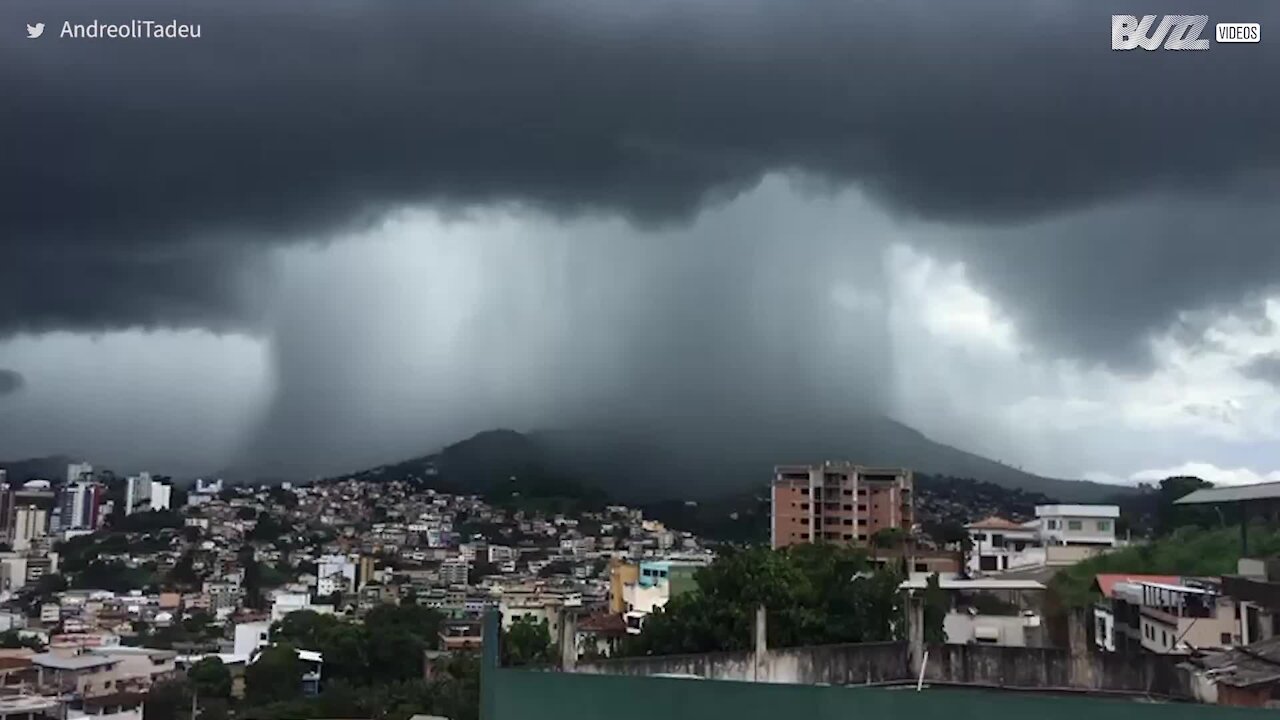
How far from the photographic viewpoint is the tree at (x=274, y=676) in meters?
16.2

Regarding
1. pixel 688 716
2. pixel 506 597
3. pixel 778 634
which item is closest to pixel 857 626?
pixel 778 634

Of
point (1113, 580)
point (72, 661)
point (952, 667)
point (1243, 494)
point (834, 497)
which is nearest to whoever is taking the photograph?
point (952, 667)

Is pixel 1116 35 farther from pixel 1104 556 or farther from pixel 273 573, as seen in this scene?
pixel 273 573

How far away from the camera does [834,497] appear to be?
27.6 metres

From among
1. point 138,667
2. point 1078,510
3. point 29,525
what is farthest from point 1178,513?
point 29,525

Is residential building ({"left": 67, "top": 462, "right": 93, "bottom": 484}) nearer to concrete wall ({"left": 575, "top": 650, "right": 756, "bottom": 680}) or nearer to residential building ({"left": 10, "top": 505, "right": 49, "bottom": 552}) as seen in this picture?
residential building ({"left": 10, "top": 505, "right": 49, "bottom": 552})

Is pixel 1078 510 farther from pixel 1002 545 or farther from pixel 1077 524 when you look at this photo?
pixel 1002 545

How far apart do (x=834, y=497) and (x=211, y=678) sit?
1621 centimetres

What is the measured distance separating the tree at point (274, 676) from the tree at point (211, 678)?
14.4 inches

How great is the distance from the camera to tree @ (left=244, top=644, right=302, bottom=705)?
16.2 metres

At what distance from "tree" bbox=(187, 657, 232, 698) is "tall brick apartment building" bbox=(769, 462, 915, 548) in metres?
14.0

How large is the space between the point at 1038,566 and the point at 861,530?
23.0 ft

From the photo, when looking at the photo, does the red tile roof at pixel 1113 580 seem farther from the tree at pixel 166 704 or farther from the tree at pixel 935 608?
the tree at pixel 166 704

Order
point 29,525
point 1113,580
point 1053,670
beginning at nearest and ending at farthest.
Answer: point 1053,670 < point 1113,580 < point 29,525
